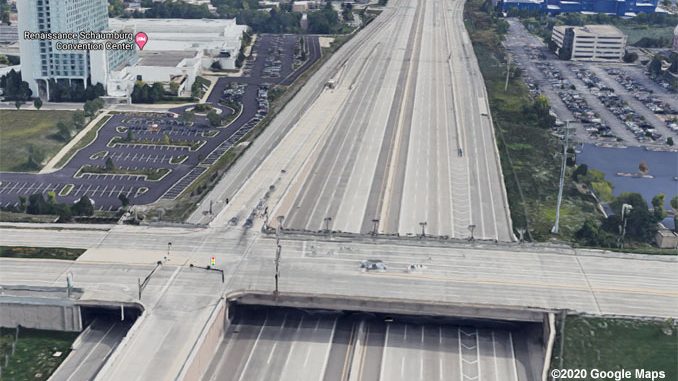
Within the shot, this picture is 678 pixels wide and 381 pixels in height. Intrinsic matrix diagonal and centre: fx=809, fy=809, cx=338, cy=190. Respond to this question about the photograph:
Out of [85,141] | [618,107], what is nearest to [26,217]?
[85,141]

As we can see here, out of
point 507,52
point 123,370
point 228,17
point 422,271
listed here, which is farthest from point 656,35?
point 123,370

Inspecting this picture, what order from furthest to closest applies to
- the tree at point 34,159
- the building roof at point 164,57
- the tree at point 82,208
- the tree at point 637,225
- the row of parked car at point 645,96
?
1. the building roof at point 164,57
2. the row of parked car at point 645,96
3. the tree at point 34,159
4. the tree at point 82,208
5. the tree at point 637,225

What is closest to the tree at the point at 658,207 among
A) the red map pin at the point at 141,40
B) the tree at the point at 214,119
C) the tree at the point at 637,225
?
the tree at the point at 637,225

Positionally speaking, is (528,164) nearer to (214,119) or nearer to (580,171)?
(580,171)

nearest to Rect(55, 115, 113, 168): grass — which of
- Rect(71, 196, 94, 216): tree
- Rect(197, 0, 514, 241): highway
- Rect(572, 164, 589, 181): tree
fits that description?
Rect(71, 196, 94, 216): tree

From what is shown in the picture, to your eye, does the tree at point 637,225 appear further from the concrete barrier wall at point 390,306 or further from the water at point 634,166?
the concrete barrier wall at point 390,306

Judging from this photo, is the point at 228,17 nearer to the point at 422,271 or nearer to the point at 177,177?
the point at 177,177

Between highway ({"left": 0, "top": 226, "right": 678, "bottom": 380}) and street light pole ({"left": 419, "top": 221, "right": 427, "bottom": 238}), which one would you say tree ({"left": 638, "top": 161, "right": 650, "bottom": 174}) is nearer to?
highway ({"left": 0, "top": 226, "right": 678, "bottom": 380})
